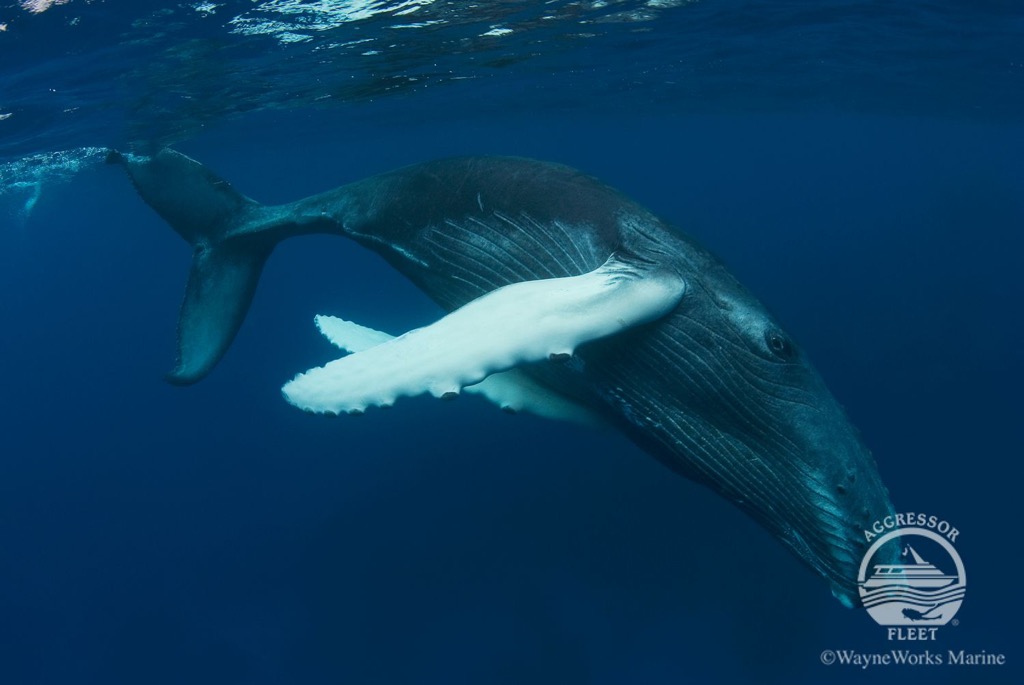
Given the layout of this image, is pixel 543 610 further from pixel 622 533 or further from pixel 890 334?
pixel 890 334

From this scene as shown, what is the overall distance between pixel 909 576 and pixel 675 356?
2065 millimetres

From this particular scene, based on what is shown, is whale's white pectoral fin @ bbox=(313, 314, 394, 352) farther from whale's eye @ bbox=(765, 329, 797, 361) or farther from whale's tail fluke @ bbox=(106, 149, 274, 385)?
whale's eye @ bbox=(765, 329, 797, 361)

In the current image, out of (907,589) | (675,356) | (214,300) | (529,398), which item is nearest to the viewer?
(907,589)

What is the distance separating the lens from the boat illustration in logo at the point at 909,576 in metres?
3.71

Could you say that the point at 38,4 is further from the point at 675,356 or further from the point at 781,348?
the point at 781,348

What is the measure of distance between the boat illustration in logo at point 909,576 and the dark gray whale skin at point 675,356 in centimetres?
12

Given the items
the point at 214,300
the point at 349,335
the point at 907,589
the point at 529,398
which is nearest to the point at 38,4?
the point at 214,300

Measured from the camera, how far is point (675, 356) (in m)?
4.17

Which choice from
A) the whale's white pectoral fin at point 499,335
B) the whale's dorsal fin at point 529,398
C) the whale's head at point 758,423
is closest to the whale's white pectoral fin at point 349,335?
the whale's dorsal fin at point 529,398

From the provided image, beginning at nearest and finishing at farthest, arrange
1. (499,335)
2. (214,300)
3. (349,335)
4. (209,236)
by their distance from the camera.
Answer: (499,335), (349,335), (214,300), (209,236)

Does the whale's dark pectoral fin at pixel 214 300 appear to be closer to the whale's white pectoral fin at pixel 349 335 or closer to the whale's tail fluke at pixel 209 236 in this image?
the whale's tail fluke at pixel 209 236

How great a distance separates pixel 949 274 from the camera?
91.8 feet

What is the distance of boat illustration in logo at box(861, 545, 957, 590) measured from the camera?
3711mm

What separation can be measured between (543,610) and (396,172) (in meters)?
10.0
